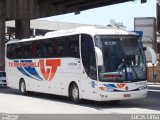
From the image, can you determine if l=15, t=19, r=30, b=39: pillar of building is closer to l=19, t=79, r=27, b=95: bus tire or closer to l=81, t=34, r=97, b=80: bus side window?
l=19, t=79, r=27, b=95: bus tire

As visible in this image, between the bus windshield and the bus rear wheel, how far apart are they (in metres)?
2.06

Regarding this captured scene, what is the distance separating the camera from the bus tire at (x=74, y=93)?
20.0 m

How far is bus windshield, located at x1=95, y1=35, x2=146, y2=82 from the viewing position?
725 inches

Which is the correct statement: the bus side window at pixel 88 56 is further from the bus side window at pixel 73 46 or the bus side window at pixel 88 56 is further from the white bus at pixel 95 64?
the bus side window at pixel 73 46

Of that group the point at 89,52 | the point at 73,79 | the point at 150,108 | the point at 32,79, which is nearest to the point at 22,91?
the point at 32,79

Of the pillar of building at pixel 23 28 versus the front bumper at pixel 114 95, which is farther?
the pillar of building at pixel 23 28

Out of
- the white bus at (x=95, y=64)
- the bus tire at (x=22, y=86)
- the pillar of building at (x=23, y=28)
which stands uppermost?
the pillar of building at (x=23, y=28)

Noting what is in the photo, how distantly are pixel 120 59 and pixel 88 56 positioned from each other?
53.4 inches

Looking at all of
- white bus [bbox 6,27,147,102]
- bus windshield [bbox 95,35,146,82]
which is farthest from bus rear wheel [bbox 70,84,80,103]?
bus windshield [bbox 95,35,146,82]

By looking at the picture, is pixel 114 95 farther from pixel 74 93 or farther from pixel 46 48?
pixel 46 48

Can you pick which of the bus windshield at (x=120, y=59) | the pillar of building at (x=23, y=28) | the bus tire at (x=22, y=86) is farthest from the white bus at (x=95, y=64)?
the pillar of building at (x=23, y=28)

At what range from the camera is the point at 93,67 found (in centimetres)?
1869

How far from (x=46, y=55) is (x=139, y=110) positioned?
714 cm

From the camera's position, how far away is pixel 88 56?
19031 millimetres
